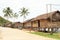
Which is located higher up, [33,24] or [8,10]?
[8,10]

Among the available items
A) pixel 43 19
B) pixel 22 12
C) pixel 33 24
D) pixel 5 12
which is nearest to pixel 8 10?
pixel 5 12

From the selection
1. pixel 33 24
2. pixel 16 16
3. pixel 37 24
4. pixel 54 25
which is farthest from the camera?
pixel 16 16

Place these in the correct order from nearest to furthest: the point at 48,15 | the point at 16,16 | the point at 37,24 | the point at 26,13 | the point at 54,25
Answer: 1. the point at 54,25
2. the point at 48,15
3. the point at 37,24
4. the point at 26,13
5. the point at 16,16

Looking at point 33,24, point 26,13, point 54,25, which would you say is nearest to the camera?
point 54,25

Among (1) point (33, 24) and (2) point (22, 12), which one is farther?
(2) point (22, 12)

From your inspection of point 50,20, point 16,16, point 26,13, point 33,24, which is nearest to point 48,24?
point 50,20

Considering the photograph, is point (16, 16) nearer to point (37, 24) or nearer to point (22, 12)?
point (22, 12)

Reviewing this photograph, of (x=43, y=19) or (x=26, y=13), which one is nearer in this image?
(x=43, y=19)

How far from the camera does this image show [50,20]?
45.3m

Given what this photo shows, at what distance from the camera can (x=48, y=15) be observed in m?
46.2

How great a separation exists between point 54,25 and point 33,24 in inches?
564

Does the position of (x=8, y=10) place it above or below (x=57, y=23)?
above

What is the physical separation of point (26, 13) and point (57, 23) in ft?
184

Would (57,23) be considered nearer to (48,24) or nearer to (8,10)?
(48,24)
